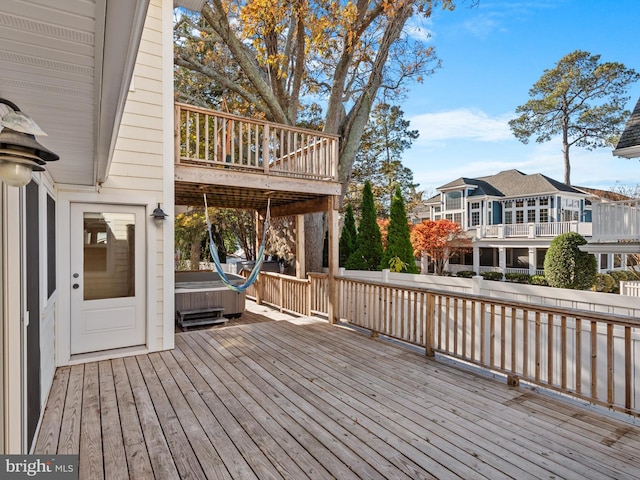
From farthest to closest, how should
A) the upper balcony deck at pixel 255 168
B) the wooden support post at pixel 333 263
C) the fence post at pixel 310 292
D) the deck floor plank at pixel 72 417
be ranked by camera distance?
1. the fence post at pixel 310 292
2. the wooden support post at pixel 333 263
3. the upper balcony deck at pixel 255 168
4. the deck floor plank at pixel 72 417

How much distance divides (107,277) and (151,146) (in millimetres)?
1752

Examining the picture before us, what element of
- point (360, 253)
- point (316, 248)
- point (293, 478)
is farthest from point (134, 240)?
point (360, 253)

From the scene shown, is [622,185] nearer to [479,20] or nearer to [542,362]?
[479,20]

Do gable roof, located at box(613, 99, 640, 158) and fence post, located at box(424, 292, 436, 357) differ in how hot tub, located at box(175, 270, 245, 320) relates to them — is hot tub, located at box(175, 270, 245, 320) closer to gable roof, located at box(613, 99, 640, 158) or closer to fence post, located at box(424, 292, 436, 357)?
fence post, located at box(424, 292, 436, 357)

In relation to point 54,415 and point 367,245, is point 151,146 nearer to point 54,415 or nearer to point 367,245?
point 54,415

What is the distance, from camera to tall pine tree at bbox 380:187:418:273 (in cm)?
1103

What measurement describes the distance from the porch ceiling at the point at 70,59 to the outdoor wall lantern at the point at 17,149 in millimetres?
209

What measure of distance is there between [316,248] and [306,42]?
5060 millimetres

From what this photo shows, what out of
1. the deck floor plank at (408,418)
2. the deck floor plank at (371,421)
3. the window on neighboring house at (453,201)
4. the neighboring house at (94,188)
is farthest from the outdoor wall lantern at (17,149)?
the window on neighboring house at (453,201)

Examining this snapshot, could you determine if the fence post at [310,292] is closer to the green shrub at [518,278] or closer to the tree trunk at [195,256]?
the tree trunk at [195,256]

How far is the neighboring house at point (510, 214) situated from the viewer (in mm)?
17594

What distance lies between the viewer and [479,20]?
970 cm

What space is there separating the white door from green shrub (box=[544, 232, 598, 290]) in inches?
496

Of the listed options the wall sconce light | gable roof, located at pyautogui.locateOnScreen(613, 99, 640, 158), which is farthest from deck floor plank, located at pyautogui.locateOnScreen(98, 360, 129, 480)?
gable roof, located at pyautogui.locateOnScreen(613, 99, 640, 158)
